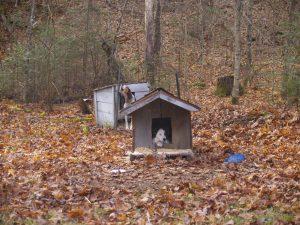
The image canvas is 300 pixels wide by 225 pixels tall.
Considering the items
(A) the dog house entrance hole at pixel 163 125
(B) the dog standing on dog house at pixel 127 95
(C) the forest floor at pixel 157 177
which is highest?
(B) the dog standing on dog house at pixel 127 95

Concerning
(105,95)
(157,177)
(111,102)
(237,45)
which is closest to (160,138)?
(157,177)

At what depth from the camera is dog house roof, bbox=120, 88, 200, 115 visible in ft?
34.8

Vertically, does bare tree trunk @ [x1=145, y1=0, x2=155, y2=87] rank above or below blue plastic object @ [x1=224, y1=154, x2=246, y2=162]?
above

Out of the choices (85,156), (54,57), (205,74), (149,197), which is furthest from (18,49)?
(149,197)

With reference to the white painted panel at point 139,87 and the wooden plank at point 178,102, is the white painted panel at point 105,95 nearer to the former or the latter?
the white painted panel at point 139,87

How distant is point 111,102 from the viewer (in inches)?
665

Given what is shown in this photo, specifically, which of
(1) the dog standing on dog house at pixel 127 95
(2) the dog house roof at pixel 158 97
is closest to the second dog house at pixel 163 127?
(2) the dog house roof at pixel 158 97

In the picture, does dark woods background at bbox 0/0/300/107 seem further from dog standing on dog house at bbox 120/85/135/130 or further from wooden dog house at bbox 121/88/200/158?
wooden dog house at bbox 121/88/200/158

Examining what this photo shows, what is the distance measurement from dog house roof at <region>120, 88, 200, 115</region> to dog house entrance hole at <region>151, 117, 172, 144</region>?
1.81ft

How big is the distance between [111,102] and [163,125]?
5.83 metres

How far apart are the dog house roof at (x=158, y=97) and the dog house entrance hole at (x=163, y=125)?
55 cm

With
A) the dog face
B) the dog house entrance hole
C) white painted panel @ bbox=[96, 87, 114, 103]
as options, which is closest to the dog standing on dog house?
white painted panel @ bbox=[96, 87, 114, 103]

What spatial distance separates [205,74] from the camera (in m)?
27.9

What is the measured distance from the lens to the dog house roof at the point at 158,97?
10617 mm
